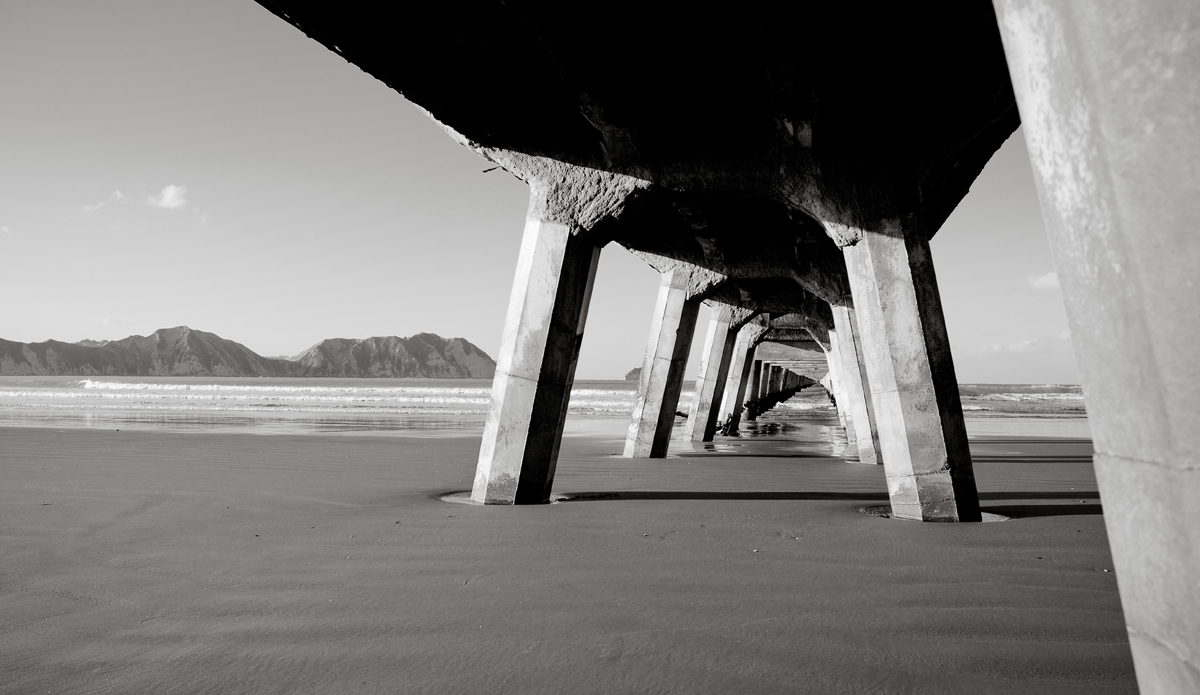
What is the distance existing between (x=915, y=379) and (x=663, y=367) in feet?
20.1

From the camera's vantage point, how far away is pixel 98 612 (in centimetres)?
315

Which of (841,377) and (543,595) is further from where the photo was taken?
(841,377)

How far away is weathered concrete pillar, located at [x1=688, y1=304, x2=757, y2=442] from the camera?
14.6 m

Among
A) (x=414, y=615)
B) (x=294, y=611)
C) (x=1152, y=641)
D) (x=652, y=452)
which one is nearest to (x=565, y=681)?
(x=414, y=615)

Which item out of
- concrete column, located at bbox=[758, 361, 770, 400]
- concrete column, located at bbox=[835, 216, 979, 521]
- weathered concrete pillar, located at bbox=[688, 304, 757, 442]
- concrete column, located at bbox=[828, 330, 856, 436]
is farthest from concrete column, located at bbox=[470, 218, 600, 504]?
concrete column, located at bbox=[758, 361, 770, 400]

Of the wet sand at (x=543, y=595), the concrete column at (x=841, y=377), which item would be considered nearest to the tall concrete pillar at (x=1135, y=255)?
the wet sand at (x=543, y=595)

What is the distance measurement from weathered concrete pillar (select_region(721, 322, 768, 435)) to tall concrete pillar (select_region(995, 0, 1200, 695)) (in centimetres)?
1755

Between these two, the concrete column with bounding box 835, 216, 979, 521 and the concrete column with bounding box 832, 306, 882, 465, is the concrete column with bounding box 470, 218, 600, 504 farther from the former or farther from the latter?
the concrete column with bounding box 832, 306, 882, 465

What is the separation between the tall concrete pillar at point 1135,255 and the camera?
109 centimetres

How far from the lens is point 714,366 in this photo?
14836mm

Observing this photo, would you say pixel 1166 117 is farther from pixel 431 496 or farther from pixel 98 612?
pixel 431 496

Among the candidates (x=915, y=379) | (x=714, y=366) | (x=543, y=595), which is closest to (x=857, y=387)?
(x=714, y=366)

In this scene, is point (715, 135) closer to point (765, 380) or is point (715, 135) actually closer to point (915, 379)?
point (915, 379)

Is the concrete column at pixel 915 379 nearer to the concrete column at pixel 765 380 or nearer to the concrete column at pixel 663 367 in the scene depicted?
the concrete column at pixel 663 367
